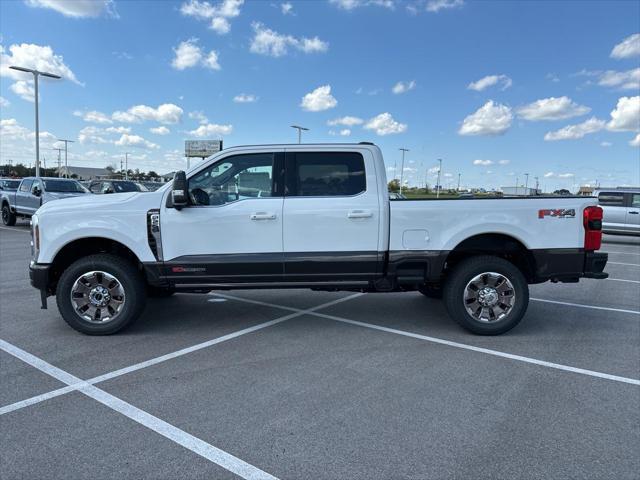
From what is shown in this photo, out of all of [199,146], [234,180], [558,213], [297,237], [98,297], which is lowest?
[98,297]

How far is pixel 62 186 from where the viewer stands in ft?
55.8

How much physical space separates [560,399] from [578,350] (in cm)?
143

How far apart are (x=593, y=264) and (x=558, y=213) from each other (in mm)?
707

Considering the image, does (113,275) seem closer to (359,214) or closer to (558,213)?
(359,214)

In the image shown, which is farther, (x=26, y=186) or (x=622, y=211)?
(x=26, y=186)

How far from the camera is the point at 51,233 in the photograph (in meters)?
5.05

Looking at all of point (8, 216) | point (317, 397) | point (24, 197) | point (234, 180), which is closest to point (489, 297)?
point (317, 397)

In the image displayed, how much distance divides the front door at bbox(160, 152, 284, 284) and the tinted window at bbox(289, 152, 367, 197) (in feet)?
0.80

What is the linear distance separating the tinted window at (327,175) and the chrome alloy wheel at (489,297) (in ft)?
5.47

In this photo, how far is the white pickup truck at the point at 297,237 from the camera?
5.04m

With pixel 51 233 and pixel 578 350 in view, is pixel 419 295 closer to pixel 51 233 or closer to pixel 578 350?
pixel 578 350

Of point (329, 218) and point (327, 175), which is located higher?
point (327, 175)

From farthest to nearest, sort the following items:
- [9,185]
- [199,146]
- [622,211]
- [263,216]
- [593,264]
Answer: [199,146] < [9,185] < [622,211] < [593,264] < [263,216]

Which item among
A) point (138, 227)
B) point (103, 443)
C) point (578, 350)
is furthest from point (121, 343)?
point (578, 350)
